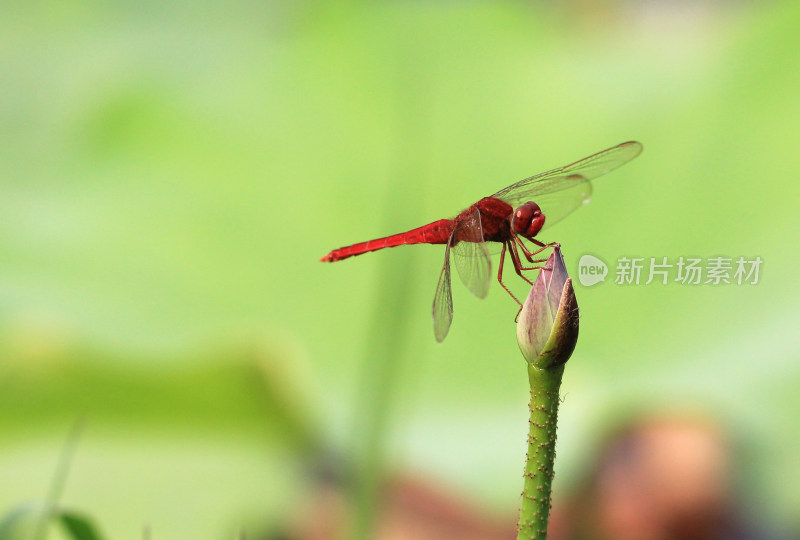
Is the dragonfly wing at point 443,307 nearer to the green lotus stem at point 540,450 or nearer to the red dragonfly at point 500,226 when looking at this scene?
the red dragonfly at point 500,226

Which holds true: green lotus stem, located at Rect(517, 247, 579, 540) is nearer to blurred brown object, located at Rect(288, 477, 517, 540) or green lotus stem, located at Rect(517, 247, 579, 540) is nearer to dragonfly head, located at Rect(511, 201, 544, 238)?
dragonfly head, located at Rect(511, 201, 544, 238)

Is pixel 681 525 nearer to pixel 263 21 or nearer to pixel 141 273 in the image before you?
pixel 141 273

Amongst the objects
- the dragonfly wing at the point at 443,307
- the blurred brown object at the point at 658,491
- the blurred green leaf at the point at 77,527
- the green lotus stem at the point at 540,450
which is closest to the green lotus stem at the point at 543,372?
the green lotus stem at the point at 540,450

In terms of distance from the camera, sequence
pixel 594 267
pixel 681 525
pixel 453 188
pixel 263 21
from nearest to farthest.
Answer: pixel 594 267, pixel 681 525, pixel 453 188, pixel 263 21

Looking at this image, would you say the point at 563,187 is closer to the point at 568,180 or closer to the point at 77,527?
the point at 568,180

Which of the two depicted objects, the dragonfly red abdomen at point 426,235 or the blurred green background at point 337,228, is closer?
the dragonfly red abdomen at point 426,235

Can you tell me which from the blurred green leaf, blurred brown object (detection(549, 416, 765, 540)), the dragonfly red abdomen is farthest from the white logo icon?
the blurred green leaf

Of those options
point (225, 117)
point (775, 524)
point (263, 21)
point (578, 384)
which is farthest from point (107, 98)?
point (775, 524)
